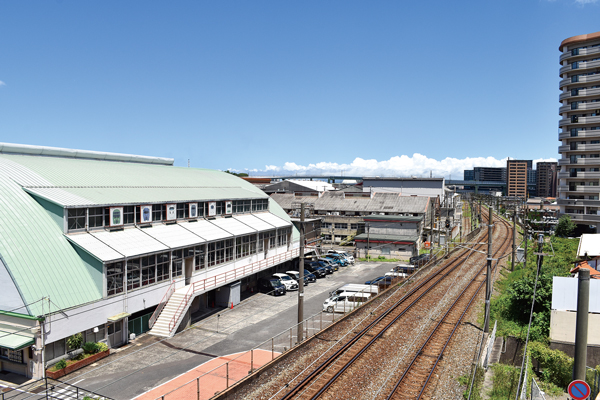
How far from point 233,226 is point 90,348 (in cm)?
1953

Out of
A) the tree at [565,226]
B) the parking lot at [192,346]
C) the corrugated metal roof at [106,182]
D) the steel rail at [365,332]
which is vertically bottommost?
the parking lot at [192,346]

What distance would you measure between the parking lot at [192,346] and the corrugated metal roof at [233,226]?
663 centimetres

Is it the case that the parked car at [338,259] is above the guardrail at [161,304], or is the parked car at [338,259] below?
below

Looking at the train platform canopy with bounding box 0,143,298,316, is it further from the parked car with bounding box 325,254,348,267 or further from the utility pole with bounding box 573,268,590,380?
the utility pole with bounding box 573,268,590,380

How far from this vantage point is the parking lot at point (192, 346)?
22123 mm

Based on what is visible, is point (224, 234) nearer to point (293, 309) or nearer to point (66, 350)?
point (293, 309)

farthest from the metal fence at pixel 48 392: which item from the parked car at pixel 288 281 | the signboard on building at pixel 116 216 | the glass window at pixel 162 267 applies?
the parked car at pixel 288 281

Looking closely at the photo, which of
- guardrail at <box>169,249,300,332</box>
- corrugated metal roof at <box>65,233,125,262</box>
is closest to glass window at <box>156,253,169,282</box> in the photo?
guardrail at <box>169,249,300,332</box>

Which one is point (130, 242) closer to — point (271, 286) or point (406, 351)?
point (271, 286)

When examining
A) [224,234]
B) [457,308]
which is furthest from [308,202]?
[457,308]

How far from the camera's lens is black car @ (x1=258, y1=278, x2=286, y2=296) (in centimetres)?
4066

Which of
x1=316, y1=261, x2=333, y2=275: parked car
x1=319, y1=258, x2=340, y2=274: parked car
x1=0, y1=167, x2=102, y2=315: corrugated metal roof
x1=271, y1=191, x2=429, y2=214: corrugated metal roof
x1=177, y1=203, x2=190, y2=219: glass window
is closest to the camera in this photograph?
x1=0, y1=167, x2=102, y2=315: corrugated metal roof

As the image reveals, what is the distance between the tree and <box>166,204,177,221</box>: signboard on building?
6840 centimetres

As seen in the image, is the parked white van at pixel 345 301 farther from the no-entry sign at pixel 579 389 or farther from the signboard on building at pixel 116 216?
the no-entry sign at pixel 579 389
